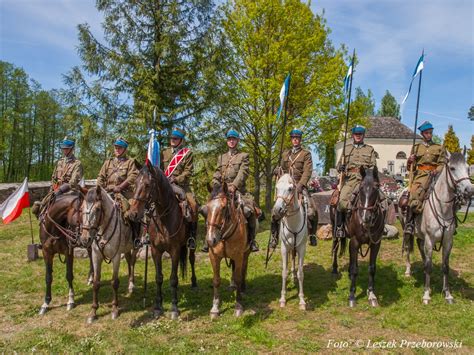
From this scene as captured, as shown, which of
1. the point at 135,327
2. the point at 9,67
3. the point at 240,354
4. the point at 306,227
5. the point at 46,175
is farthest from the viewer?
the point at 46,175

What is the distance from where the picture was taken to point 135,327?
6070 mm

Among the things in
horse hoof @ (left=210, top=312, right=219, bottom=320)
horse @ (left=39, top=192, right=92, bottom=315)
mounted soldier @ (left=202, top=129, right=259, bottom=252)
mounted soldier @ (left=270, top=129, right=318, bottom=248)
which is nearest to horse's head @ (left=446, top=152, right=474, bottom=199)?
mounted soldier @ (left=270, top=129, right=318, bottom=248)

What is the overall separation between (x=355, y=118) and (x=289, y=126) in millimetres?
3303

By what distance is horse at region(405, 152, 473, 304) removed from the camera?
6.64 meters

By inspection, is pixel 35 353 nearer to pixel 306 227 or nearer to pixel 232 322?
pixel 232 322

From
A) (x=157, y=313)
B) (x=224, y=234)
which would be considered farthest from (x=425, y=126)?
(x=157, y=313)

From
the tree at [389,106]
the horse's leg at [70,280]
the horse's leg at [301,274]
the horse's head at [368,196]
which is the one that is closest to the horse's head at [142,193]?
the horse's leg at [70,280]

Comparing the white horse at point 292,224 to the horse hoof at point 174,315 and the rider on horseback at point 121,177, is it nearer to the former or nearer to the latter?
the horse hoof at point 174,315

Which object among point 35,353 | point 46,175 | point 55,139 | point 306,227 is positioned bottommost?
point 35,353

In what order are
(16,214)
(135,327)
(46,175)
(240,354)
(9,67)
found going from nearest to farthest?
(240,354) → (135,327) → (16,214) → (9,67) → (46,175)

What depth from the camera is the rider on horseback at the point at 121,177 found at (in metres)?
7.44

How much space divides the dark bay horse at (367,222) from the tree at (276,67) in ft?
27.7

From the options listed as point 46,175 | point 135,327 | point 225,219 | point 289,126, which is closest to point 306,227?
point 225,219

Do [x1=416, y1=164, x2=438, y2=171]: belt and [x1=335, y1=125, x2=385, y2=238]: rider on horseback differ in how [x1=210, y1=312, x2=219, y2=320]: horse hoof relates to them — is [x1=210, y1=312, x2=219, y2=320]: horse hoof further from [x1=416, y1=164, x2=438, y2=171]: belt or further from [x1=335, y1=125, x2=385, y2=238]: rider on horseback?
[x1=416, y1=164, x2=438, y2=171]: belt
